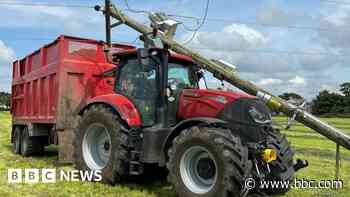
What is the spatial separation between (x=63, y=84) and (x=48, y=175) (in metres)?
2.21

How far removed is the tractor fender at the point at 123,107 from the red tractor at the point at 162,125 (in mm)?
17

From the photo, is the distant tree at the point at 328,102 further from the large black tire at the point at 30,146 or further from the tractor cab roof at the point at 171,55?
the tractor cab roof at the point at 171,55

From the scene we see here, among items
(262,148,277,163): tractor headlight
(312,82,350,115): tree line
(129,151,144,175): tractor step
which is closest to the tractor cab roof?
(129,151,144,175): tractor step

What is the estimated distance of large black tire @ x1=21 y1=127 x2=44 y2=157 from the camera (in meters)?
11.8

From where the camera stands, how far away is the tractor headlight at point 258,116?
22.5ft

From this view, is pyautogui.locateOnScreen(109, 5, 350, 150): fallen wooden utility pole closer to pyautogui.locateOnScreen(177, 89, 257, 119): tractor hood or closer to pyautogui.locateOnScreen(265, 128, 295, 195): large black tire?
pyautogui.locateOnScreen(265, 128, 295, 195): large black tire

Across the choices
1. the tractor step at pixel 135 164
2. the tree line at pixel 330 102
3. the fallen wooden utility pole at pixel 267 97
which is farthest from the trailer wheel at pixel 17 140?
the tree line at pixel 330 102

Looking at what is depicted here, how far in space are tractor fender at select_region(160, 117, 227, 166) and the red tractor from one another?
0.6 inches

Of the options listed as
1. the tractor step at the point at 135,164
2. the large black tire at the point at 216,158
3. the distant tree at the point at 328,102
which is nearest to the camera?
the large black tire at the point at 216,158

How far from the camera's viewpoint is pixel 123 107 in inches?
313

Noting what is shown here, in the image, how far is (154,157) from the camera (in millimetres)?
7297

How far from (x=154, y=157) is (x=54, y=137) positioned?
12.1 feet

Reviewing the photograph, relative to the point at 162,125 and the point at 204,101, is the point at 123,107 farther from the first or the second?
the point at 204,101

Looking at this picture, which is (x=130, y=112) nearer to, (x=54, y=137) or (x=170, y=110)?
(x=170, y=110)
